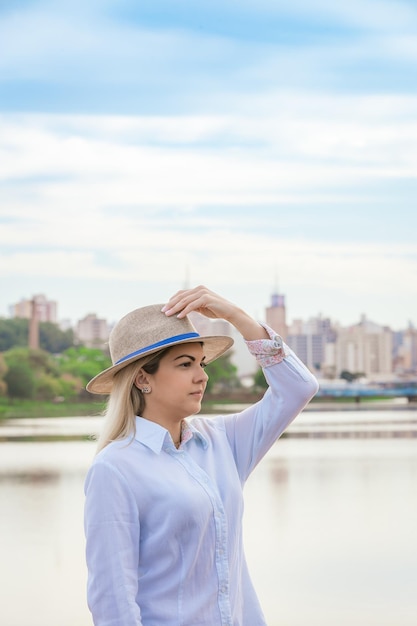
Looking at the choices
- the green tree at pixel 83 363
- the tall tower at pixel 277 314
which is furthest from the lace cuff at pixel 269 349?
the tall tower at pixel 277 314

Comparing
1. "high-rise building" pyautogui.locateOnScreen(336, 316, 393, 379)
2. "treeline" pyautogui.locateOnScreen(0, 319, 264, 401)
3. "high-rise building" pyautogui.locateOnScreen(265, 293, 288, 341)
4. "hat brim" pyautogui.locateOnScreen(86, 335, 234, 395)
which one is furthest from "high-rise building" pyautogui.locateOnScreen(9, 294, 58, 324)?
"hat brim" pyautogui.locateOnScreen(86, 335, 234, 395)

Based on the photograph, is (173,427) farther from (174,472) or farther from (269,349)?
(269,349)

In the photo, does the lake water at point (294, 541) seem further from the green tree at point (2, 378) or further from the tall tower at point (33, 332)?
the tall tower at point (33, 332)

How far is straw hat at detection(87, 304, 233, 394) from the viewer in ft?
5.71

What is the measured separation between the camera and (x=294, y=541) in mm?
6543

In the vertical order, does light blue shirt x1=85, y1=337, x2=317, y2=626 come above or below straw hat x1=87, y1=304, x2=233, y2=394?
below

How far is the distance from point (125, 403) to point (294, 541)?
4.95 metres

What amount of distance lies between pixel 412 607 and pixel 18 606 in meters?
1.65

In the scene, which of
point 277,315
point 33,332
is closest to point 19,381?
point 33,332

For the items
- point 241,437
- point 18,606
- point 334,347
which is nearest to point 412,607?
point 18,606

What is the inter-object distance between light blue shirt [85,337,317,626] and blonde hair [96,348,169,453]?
3 centimetres

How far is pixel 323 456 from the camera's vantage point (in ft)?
44.7

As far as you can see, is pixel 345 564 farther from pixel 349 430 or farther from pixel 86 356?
pixel 86 356

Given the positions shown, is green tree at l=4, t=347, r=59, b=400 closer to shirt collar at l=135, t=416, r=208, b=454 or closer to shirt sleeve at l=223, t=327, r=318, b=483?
shirt sleeve at l=223, t=327, r=318, b=483
